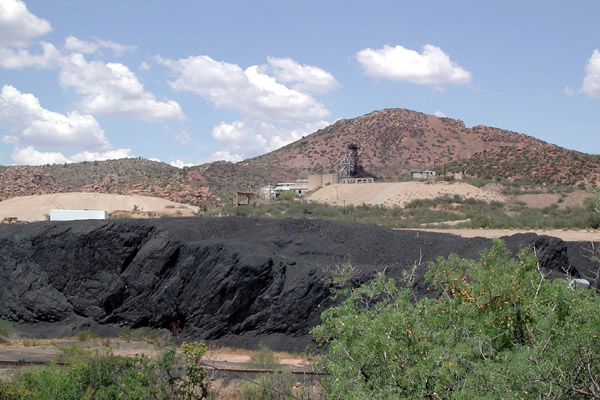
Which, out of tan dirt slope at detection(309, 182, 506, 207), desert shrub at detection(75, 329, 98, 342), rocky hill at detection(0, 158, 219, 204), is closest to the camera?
desert shrub at detection(75, 329, 98, 342)

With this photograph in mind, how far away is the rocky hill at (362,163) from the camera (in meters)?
73.4

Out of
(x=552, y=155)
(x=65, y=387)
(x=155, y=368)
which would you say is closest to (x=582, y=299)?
(x=155, y=368)

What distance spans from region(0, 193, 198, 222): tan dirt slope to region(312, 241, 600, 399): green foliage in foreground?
163 feet

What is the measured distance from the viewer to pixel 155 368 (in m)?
10.2

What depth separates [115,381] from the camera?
1016 cm

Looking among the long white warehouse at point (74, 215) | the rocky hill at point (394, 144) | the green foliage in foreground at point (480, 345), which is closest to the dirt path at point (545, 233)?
the long white warehouse at point (74, 215)

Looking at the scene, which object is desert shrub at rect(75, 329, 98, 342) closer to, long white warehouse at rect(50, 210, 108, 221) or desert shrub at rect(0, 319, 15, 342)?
desert shrub at rect(0, 319, 15, 342)

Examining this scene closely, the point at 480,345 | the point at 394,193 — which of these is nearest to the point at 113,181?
the point at 394,193

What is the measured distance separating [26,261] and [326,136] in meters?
97.6

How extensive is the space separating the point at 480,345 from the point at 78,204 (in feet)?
197

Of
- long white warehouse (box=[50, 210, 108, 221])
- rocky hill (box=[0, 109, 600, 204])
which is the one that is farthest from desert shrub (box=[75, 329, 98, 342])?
rocky hill (box=[0, 109, 600, 204])

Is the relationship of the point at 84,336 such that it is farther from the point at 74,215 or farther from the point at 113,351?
the point at 74,215

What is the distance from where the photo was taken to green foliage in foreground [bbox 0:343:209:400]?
930 cm

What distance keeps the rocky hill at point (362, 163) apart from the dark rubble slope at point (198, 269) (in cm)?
4522
